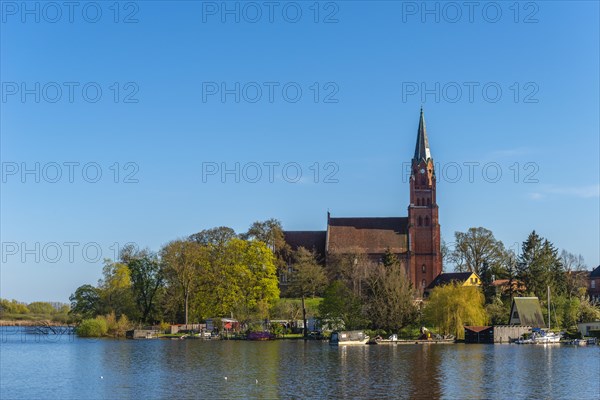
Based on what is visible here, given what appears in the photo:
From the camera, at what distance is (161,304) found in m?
114

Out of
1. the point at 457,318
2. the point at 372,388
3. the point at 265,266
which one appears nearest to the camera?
the point at 372,388

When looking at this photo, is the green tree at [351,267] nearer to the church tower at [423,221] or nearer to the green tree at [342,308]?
the green tree at [342,308]

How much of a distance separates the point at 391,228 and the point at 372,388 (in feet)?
301

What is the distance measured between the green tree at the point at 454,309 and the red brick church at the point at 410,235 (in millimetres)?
33267

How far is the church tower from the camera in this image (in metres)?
130

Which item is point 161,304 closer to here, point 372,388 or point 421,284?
point 421,284

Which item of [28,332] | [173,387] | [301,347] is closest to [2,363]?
[173,387]

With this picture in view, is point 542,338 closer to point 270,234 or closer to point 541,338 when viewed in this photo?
point 541,338

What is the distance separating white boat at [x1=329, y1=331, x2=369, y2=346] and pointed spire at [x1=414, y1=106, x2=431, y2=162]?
53.0 metres

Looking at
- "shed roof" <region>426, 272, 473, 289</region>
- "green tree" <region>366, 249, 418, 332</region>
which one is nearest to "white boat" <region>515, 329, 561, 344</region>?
"green tree" <region>366, 249, 418, 332</region>

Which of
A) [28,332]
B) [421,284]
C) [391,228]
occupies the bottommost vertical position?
[28,332]

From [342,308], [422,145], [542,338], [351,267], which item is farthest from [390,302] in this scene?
[422,145]

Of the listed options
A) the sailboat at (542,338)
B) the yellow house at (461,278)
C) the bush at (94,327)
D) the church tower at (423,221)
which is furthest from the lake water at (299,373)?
the church tower at (423,221)

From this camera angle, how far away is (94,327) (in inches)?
4195
